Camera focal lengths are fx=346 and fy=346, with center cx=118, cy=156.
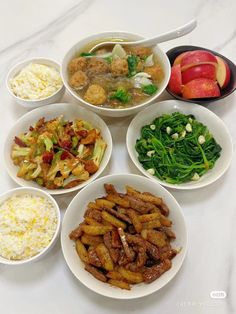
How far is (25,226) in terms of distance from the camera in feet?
5.09

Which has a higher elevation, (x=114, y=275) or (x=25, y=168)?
(x=25, y=168)

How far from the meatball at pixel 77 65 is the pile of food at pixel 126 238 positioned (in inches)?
27.5

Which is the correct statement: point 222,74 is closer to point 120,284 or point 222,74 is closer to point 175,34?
point 175,34

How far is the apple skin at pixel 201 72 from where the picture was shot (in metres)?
1.96

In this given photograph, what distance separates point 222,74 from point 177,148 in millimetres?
521

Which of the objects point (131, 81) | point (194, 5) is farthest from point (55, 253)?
point (194, 5)

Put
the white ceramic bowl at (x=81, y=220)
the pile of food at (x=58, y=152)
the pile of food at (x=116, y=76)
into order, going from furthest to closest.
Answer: the pile of food at (x=116, y=76), the pile of food at (x=58, y=152), the white ceramic bowl at (x=81, y=220)

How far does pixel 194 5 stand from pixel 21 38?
1314 mm

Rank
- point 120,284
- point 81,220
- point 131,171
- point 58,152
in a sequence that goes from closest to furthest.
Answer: point 120,284, point 81,220, point 58,152, point 131,171

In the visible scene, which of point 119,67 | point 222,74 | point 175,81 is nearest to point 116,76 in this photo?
point 119,67

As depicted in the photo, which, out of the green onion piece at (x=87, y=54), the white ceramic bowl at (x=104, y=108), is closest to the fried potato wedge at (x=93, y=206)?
the white ceramic bowl at (x=104, y=108)

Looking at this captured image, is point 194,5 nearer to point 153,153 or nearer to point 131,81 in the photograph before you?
point 131,81

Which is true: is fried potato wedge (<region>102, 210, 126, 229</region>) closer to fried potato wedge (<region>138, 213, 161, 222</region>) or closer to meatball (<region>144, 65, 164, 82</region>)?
fried potato wedge (<region>138, 213, 161, 222</region>)

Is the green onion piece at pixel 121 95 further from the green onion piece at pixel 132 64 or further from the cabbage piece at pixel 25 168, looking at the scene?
the cabbage piece at pixel 25 168
